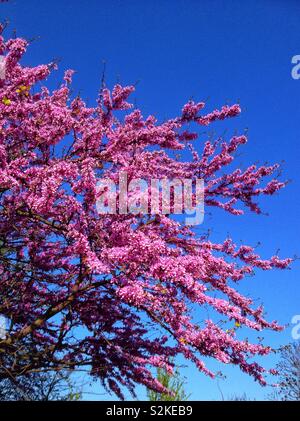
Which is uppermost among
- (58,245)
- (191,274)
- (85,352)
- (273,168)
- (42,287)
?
(273,168)

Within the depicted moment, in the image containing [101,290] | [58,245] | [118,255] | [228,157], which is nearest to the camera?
[118,255]

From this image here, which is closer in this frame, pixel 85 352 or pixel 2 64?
pixel 2 64

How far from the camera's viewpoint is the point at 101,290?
941cm

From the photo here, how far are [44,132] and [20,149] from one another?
93cm

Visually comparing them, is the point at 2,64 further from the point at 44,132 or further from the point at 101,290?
the point at 101,290
